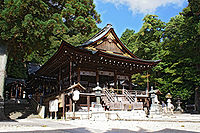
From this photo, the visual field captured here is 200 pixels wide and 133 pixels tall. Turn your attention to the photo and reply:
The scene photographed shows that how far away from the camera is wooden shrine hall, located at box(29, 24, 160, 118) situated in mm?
12633

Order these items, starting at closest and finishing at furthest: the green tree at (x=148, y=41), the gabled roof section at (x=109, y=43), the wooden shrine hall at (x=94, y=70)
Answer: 1. the wooden shrine hall at (x=94, y=70)
2. the gabled roof section at (x=109, y=43)
3. the green tree at (x=148, y=41)

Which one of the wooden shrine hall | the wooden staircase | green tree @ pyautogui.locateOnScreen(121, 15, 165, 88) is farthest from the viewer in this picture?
green tree @ pyautogui.locateOnScreen(121, 15, 165, 88)

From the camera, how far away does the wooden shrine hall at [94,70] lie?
12633 millimetres

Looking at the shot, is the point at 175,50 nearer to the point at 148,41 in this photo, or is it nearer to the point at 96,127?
the point at 148,41

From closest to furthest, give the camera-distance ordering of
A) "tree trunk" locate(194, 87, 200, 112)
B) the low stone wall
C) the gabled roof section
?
the low stone wall < the gabled roof section < "tree trunk" locate(194, 87, 200, 112)

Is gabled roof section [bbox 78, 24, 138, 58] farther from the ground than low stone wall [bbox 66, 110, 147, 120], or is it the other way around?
gabled roof section [bbox 78, 24, 138, 58]

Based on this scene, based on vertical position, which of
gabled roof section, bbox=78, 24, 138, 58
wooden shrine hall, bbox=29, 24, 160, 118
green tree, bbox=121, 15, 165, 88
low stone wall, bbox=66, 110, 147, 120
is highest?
green tree, bbox=121, 15, 165, 88

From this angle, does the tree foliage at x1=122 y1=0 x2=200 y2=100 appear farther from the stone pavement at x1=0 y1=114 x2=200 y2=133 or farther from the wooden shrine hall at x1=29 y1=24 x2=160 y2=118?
the stone pavement at x1=0 y1=114 x2=200 y2=133

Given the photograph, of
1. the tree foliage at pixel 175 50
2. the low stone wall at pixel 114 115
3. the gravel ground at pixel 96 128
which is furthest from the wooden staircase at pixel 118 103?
the tree foliage at pixel 175 50

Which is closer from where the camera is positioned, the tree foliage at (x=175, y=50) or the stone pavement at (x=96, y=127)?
the stone pavement at (x=96, y=127)

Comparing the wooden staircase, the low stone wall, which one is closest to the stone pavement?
the low stone wall

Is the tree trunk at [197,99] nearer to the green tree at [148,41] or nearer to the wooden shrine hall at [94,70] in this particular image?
the green tree at [148,41]

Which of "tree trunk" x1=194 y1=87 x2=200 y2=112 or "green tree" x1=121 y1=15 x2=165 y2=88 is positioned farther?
"green tree" x1=121 y1=15 x2=165 y2=88

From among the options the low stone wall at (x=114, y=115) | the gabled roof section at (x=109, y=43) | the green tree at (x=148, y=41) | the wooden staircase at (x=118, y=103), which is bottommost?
the low stone wall at (x=114, y=115)
